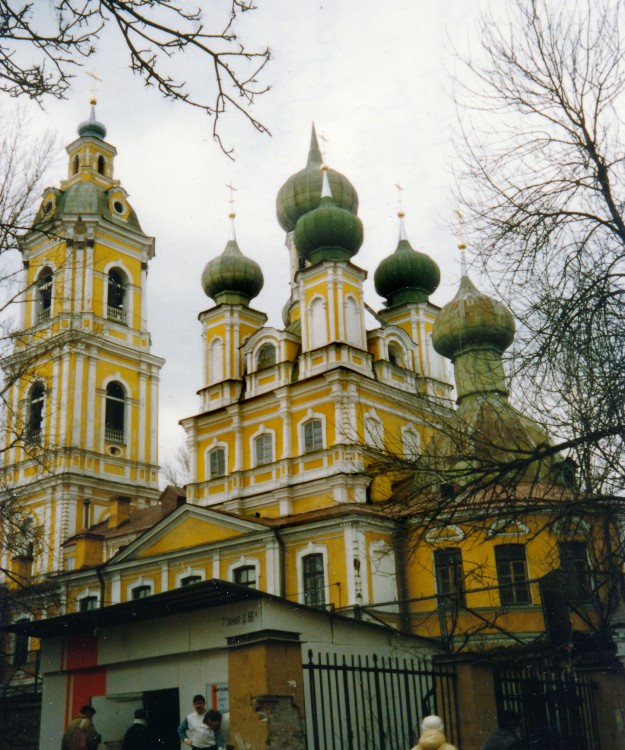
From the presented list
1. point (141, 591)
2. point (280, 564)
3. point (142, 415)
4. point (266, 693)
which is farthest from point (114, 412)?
point (266, 693)

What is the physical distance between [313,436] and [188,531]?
4938mm

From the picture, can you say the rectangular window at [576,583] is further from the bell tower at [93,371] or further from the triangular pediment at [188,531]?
the bell tower at [93,371]

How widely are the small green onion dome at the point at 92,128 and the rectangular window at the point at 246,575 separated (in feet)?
80.3

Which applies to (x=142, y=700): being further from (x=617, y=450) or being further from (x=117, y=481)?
(x=117, y=481)

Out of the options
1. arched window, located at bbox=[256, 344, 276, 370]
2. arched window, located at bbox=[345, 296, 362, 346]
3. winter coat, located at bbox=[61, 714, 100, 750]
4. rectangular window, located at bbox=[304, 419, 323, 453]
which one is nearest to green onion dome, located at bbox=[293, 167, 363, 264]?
arched window, located at bbox=[345, 296, 362, 346]

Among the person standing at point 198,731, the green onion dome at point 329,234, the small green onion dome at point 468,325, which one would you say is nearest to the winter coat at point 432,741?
the person standing at point 198,731

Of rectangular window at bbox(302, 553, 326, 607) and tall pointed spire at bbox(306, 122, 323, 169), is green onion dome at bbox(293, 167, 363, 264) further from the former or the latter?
rectangular window at bbox(302, 553, 326, 607)

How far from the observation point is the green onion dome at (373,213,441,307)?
3547 cm

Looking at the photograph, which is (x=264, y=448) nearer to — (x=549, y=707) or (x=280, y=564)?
(x=280, y=564)

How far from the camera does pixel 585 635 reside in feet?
57.9

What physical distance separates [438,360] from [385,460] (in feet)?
75.8

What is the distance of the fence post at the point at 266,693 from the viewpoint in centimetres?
843

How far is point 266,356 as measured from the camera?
3231cm

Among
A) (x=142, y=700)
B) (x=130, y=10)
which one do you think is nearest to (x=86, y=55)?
(x=130, y=10)
